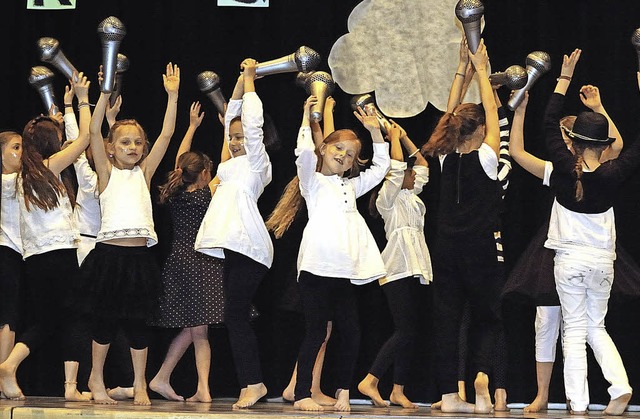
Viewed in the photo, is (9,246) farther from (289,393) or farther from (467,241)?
(467,241)

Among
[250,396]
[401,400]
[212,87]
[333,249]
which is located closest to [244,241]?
[333,249]

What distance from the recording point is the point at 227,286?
517 cm

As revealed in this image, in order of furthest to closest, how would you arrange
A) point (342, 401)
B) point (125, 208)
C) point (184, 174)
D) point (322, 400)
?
point (184, 174), point (322, 400), point (125, 208), point (342, 401)

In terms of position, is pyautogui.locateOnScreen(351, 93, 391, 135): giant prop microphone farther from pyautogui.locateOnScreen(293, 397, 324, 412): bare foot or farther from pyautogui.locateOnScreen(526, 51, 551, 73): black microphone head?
pyautogui.locateOnScreen(293, 397, 324, 412): bare foot

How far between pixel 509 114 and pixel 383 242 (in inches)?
Result: 47.4

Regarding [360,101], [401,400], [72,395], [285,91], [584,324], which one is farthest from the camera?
[285,91]

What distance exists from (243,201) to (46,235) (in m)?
1.15

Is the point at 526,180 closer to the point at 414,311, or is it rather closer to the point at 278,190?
the point at 414,311

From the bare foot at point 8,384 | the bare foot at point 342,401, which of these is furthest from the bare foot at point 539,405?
the bare foot at point 8,384

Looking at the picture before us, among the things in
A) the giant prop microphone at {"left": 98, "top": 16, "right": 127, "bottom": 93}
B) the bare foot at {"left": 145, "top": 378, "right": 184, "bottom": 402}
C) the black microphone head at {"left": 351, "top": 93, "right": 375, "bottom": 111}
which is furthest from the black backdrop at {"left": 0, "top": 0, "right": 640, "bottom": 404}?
the giant prop microphone at {"left": 98, "top": 16, "right": 127, "bottom": 93}

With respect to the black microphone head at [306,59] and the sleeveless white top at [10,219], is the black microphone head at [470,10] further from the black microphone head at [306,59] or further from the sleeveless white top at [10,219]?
the sleeveless white top at [10,219]

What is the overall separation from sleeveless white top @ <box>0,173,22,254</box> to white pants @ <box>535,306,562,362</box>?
300 centimetres

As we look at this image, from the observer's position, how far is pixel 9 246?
18.3ft

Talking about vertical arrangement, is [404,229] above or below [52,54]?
below
